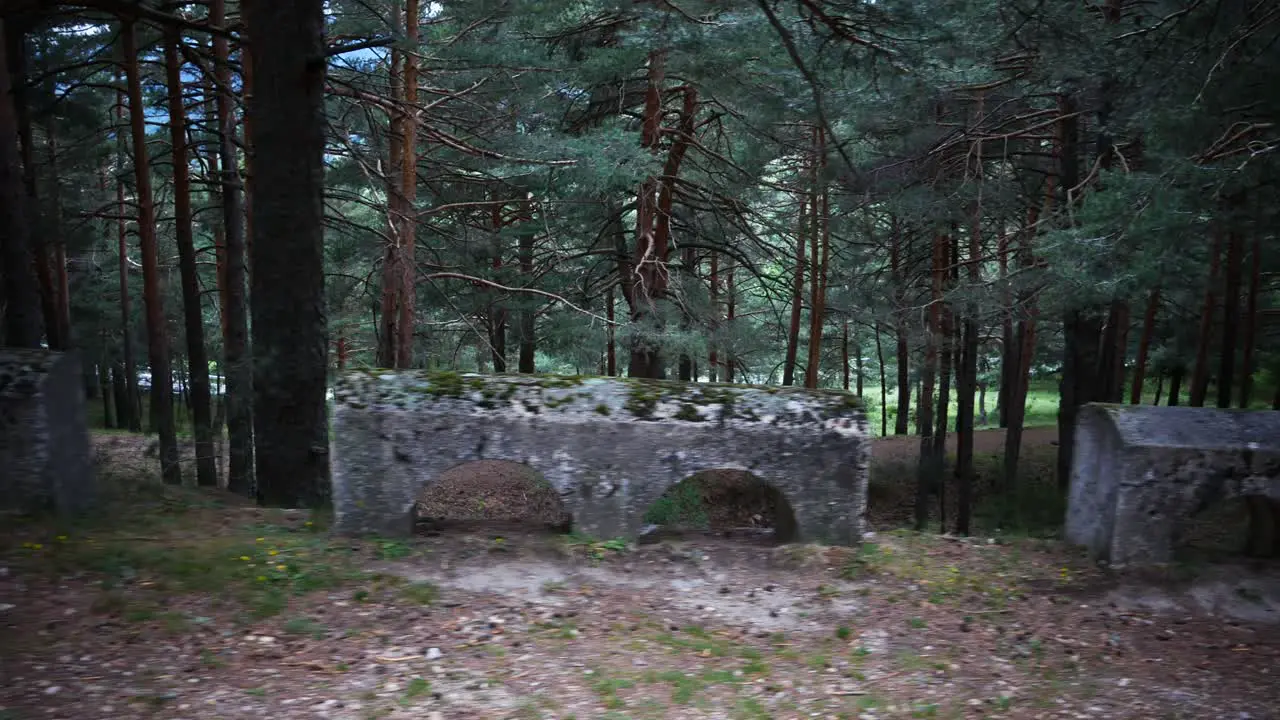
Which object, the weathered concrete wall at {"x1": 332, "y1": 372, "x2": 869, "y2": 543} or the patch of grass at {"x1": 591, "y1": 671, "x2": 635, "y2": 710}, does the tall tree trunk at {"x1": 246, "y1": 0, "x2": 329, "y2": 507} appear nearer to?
the weathered concrete wall at {"x1": 332, "y1": 372, "x2": 869, "y2": 543}

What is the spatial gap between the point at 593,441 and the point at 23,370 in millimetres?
3920

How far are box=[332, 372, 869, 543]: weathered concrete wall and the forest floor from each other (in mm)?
319

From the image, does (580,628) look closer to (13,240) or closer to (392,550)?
(392,550)

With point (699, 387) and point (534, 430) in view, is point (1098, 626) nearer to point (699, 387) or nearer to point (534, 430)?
point (699, 387)

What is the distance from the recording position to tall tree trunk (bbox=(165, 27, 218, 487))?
37.1 ft

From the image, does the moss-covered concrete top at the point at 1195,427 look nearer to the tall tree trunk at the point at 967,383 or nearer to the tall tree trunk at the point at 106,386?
the tall tree trunk at the point at 967,383

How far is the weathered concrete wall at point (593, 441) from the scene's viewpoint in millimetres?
6141

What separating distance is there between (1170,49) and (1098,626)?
5532mm

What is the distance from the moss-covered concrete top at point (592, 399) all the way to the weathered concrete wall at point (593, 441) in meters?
0.01

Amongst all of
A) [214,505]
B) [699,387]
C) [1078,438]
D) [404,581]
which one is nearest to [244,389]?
[214,505]

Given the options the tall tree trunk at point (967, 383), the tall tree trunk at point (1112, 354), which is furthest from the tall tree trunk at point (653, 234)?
the tall tree trunk at point (1112, 354)

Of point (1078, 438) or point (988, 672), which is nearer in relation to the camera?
point (988, 672)

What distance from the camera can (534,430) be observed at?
620cm

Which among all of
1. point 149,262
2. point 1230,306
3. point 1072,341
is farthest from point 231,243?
point 1230,306
